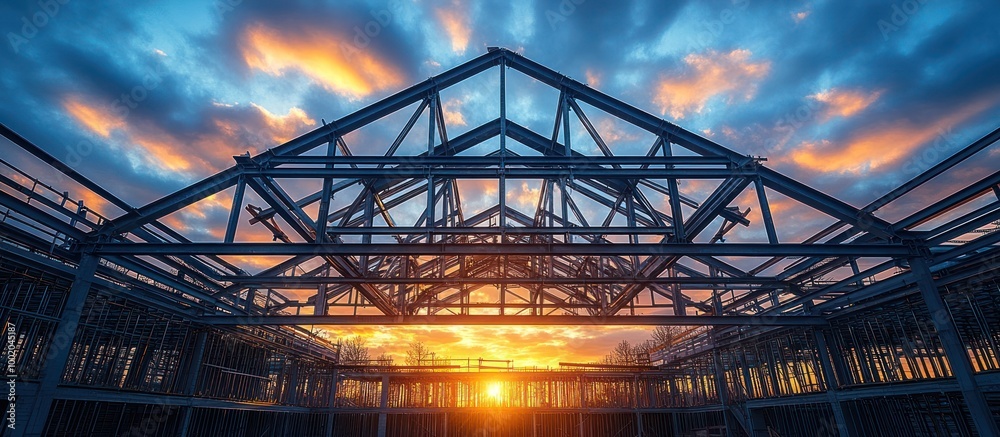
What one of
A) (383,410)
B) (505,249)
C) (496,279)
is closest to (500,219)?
(505,249)

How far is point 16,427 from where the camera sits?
9828 millimetres

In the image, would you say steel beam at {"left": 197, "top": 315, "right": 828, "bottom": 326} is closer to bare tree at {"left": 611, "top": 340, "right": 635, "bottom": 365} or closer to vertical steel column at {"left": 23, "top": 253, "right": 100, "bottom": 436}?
vertical steel column at {"left": 23, "top": 253, "right": 100, "bottom": 436}

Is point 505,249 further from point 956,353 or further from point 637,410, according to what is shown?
point 637,410

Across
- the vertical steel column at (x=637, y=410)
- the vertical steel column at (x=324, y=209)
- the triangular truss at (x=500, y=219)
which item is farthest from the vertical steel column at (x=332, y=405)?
the vertical steel column at (x=324, y=209)

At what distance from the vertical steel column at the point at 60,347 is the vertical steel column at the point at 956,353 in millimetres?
20605

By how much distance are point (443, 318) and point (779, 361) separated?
14.1 meters

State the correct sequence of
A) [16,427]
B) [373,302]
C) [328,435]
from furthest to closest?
[328,435] < [373,302] < [16,427]

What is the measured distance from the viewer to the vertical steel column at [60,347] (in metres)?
10.2

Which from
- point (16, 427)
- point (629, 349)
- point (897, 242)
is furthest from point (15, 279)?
point (629, 349)

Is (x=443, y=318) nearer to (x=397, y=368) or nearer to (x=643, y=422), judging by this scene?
(x=397, y=368)

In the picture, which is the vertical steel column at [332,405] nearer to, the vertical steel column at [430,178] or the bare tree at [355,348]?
the vertical steel column at [430,178]

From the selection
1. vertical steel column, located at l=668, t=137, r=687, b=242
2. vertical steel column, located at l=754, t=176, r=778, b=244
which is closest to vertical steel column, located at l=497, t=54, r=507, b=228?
vertical steel column, located at l=668, t=137, r=687, b=242

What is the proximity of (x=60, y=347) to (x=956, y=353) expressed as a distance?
21.3 meters

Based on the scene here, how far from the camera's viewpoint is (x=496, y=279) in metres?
14.8
